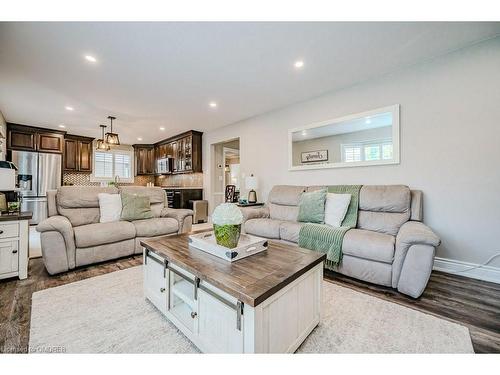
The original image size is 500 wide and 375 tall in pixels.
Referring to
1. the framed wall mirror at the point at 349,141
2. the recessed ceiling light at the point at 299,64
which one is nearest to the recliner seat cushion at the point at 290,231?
the framed wall mirror at the point at 349,141

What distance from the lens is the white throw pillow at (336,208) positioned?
2.75 metres

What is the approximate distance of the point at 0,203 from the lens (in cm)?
236

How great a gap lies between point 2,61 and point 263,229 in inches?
149

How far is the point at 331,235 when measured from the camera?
94.4 inches

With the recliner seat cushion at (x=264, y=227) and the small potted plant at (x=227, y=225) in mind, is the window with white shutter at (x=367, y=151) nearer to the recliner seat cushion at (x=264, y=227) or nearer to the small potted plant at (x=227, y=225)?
the recliner seat cushion at (x=264, y=227)

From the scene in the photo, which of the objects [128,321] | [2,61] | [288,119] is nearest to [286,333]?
[128,321]

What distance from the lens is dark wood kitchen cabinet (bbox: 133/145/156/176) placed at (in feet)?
24.8

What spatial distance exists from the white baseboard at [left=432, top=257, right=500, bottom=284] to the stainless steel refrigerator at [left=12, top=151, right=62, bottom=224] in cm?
787

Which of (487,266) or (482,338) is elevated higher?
(487,266)

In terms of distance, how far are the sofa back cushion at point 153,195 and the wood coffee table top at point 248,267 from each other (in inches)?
77.9

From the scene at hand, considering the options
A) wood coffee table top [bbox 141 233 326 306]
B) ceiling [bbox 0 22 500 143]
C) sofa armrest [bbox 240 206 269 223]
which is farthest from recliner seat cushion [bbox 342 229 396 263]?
ceiling [bbox 0 22 500 143]

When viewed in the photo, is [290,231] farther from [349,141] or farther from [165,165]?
[165,165]

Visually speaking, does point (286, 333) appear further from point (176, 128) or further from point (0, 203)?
point (176, 128)
